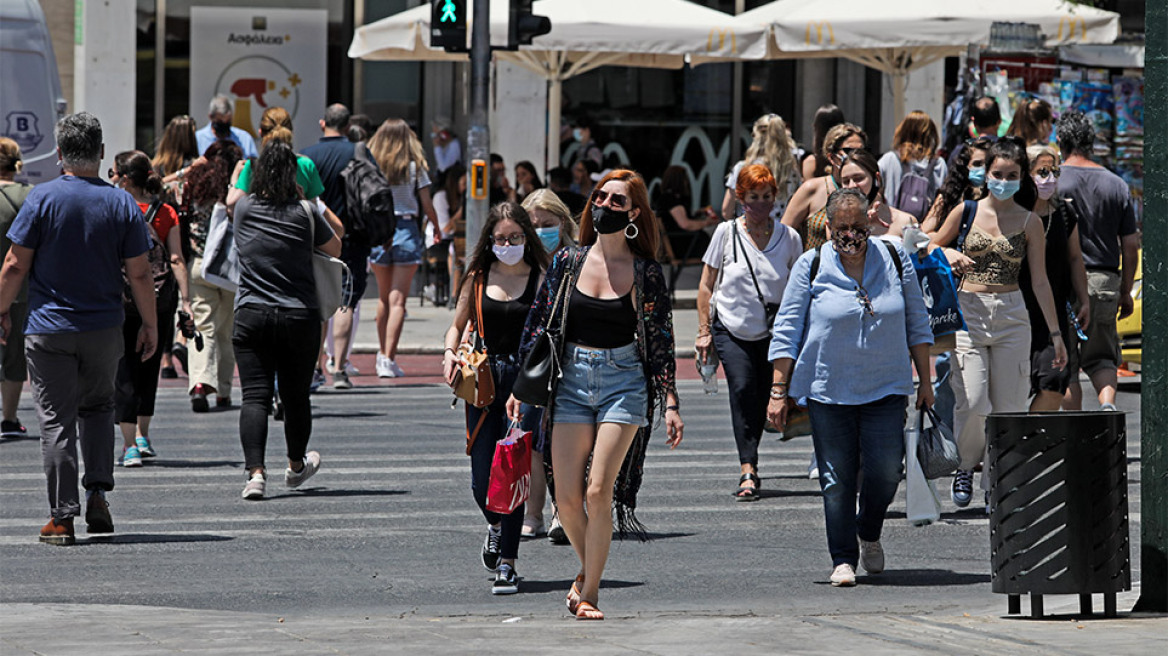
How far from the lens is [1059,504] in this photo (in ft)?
24.3

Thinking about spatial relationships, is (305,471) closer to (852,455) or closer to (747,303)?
(747,303)

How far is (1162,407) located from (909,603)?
1294mm

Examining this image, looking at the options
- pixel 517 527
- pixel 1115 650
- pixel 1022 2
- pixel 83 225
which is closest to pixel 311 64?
pixel 1022 2

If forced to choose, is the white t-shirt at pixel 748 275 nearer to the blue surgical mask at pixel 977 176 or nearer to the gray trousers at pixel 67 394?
the blue surgical mask at pixel 977 176

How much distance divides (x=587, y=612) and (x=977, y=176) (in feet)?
12.9

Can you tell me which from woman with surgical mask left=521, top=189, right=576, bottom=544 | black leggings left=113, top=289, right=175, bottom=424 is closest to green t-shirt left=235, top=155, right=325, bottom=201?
black leggings left=113, top=289, right=175, bottom=424

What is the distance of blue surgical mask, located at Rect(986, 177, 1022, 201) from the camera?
9844mm

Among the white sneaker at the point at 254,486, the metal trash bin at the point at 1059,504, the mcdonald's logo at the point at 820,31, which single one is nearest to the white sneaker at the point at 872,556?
the metal trash bin at the point at 1059,504

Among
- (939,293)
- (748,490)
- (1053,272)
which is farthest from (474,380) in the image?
(1053,272)

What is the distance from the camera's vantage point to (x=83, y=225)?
30.0 ft

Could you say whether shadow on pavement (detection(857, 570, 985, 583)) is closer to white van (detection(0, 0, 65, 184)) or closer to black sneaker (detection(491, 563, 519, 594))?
black sneaker (detection(491, 563, 519, 594))

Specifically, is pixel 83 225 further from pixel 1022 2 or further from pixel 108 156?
pixel 108 156

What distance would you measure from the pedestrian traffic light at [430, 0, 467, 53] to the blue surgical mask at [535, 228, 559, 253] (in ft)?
25.8

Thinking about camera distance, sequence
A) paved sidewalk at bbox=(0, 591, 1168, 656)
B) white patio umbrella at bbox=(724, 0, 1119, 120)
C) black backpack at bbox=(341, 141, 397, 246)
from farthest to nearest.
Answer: white patio umbrella at bbox=(724, 0, 1119, 120) → black backpack at bbox=(341, 141, 397, 246) → paved sidewalk at bbox=(0, 591, 1168, 656)
